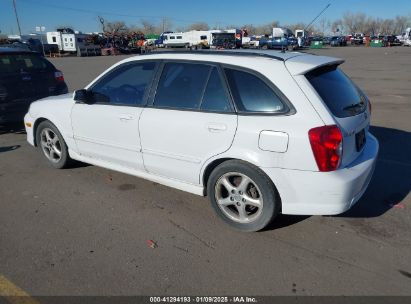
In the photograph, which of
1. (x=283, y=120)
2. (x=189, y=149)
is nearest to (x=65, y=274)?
(x=189, y=149)

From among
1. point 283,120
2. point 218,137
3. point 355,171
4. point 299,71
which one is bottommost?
point 355,171

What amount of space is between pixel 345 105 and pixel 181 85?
1.63 meters

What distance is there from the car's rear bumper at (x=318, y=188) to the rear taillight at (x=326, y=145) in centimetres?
8

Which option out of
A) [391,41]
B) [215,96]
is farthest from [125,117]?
[391,41]

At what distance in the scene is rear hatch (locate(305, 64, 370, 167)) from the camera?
3.23m

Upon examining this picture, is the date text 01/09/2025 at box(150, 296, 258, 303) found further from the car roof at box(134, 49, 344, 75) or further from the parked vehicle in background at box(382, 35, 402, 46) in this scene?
the parked vehicle in background at box(382, 35, 402, 46)

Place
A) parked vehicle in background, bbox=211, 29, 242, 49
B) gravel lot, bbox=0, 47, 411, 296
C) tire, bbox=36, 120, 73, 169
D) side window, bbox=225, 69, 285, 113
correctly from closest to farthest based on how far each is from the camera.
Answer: gravel lot, bbox=0, 47, 411, 296 → side window, bbox=225, 69, 285, 113 → tire, bbox=36, 120, 73, 169 → parked vehicle in background, bbox=211, 29, 242, 49

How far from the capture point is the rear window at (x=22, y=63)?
23.3 feet

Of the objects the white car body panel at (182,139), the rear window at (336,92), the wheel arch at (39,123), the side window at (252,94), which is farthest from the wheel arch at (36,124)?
the rear window at (336,92)

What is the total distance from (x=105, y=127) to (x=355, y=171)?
2777mm

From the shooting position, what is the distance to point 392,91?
40.0ft

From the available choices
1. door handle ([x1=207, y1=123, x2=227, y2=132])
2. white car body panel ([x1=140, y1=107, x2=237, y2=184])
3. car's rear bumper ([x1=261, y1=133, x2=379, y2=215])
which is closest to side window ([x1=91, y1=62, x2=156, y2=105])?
white car body panel ([x1=140, y1=107, x2=237, y2=184])

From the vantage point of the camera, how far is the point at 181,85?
3.87 meters

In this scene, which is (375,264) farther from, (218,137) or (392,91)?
(392,91)
